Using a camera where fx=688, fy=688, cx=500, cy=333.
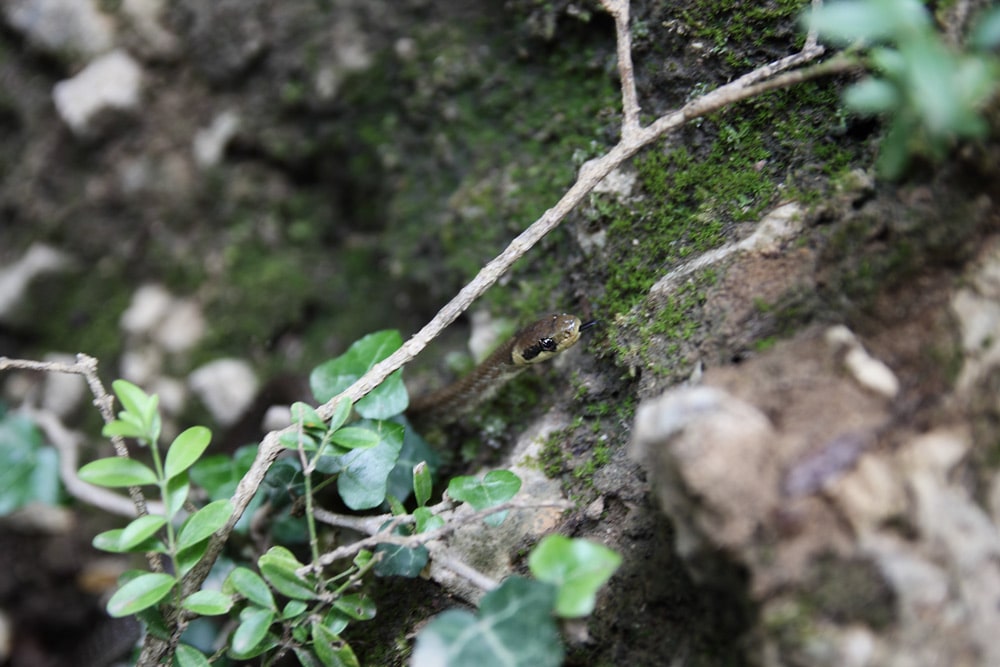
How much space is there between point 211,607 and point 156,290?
7.74 ft

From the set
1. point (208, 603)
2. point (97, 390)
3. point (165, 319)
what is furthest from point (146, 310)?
point (208, 603)

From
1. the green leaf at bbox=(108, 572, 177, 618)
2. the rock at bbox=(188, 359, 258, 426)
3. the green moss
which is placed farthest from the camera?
the rock at bbox=(188, 359, 258, 426)

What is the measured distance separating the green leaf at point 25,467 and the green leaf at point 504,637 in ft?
7.77

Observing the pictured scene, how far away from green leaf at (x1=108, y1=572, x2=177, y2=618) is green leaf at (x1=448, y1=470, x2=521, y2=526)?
882mm

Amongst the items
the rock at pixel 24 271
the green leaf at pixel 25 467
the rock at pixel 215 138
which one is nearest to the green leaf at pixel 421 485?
the green leaf at pixel 25 467

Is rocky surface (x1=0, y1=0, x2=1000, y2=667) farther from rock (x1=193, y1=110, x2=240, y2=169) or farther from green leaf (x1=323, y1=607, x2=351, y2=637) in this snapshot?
green leaf (x1=323, y1=607, x2=351, y2=637)

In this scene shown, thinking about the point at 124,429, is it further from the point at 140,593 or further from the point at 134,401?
the point at 140,593

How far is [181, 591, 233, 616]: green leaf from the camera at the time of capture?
2059mm

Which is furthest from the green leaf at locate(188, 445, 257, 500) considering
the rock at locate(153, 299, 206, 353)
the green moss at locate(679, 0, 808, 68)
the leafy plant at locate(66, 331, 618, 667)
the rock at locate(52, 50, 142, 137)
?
the green moss at locate(679, 0, 808, 68)

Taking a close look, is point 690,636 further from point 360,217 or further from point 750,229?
point 360,217

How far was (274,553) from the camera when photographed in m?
2.15

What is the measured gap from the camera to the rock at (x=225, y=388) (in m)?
3.56

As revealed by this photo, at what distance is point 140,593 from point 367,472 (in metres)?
0.73

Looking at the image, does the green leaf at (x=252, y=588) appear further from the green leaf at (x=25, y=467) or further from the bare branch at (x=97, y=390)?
the green leaf at (x=25, y=467)
